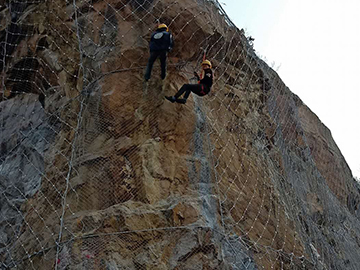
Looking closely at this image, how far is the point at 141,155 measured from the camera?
375 centimetres

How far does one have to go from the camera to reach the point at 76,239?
3.33 metres

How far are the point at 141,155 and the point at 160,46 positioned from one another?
1031 millimetres

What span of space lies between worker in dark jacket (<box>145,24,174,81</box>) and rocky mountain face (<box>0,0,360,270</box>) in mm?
142

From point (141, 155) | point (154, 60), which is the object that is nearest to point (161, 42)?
point (154, 60)

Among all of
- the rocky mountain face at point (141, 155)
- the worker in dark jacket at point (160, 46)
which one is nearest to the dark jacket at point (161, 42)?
the worker in dark jacket at point (160, 46)

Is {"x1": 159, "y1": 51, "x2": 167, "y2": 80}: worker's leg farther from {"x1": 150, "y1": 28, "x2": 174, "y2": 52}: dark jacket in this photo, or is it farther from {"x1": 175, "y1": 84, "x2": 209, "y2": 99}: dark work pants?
{"x1": 175, "y1": 84, "x2": 209, "y2": 99}: dark work pants

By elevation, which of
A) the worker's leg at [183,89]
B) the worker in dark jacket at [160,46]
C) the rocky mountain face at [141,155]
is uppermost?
the worker in dark jacket at [160,46]

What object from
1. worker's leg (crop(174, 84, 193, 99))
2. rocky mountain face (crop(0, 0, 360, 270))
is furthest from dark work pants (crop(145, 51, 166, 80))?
worker's leg (crop(174, 84, 193, 99))

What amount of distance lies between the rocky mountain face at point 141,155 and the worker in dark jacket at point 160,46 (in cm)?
14

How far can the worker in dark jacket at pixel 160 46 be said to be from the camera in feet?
13.4

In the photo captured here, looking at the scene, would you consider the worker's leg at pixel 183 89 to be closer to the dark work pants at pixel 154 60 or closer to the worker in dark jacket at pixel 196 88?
the worker in dark jacket at pixel 196 88

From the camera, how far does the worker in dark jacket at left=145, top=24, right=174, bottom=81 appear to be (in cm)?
409

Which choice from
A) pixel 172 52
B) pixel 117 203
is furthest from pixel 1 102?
pixel 117 203

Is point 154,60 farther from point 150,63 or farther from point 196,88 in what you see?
point 196,88
